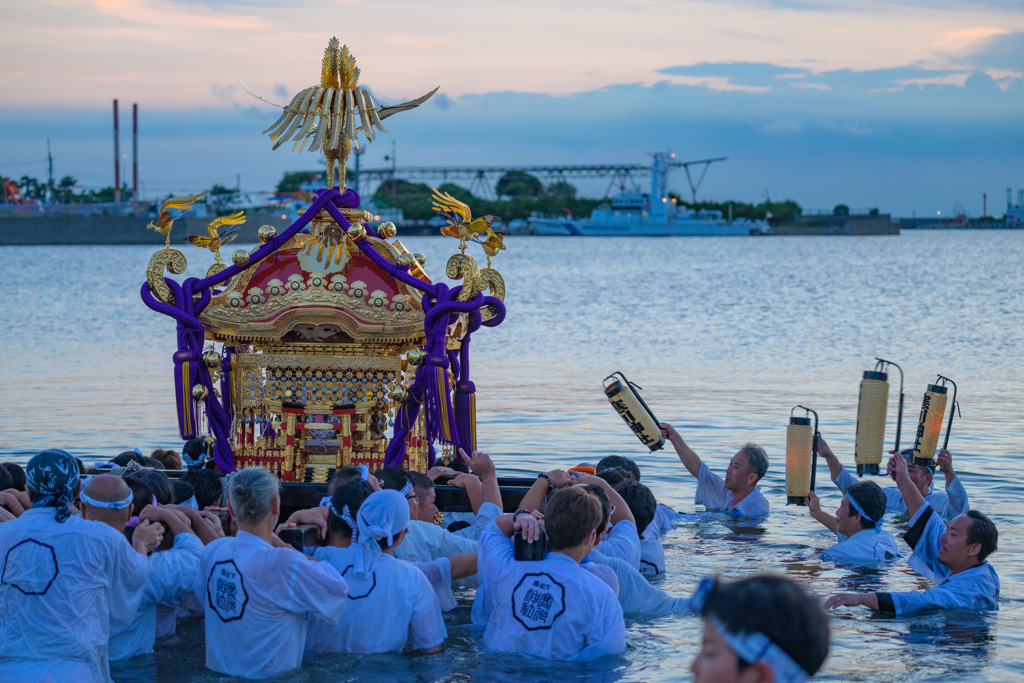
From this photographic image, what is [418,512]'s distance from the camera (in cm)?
562

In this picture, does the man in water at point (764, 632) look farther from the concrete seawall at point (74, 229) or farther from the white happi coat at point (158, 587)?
the concrete seawall at point (74, 229)

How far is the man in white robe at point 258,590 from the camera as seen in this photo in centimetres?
422

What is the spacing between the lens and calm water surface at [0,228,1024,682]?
5.60 metres

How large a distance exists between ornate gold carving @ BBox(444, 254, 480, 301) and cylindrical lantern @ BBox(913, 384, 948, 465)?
290cm

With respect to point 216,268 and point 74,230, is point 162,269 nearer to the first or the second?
point 216,268

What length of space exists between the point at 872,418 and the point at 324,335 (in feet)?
11.4

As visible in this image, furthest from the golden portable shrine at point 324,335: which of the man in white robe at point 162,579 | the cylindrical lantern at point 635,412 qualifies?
the man in white robe at point 162,579

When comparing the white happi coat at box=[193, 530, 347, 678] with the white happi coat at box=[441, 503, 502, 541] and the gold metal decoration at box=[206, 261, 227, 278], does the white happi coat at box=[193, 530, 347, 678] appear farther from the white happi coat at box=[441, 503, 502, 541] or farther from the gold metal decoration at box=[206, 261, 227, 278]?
the gold metal decoration at box=[206, 261, 227, 278]

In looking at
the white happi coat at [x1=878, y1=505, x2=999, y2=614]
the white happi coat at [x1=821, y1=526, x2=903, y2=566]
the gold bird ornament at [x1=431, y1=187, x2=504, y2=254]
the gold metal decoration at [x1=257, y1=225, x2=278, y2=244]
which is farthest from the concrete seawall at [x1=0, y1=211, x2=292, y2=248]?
the white happi coat at [x1=878, y1=505, x2=999, y2=614]

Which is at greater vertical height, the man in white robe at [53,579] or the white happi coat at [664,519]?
the man in white robe at [53,579]

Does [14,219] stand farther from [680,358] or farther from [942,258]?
[680,358]

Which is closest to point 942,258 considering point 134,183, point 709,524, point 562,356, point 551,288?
point 551,288

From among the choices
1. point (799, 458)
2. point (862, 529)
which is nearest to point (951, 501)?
point (862, 529)

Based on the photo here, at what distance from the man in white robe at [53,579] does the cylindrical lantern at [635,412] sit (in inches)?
151
